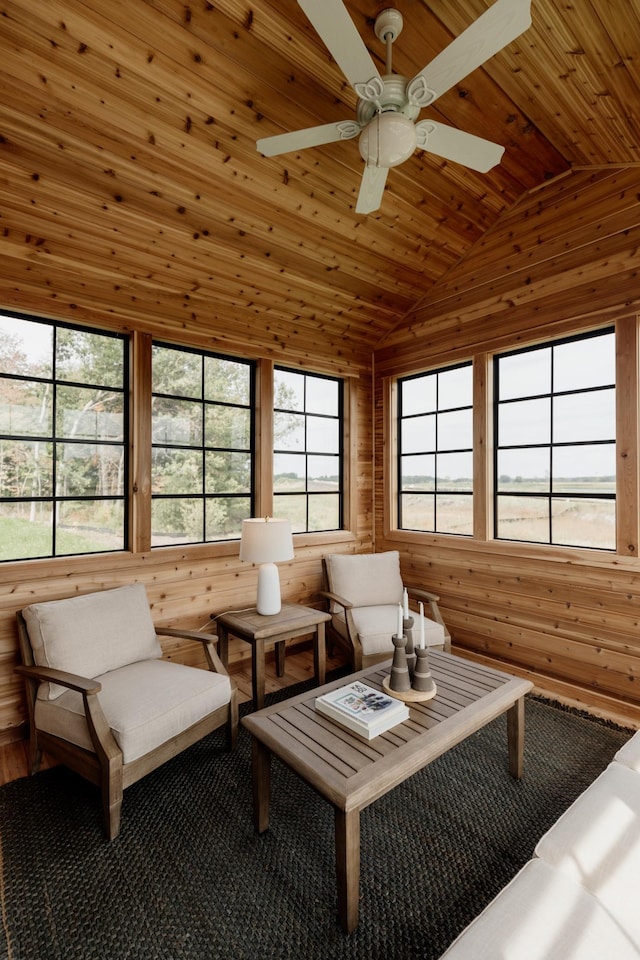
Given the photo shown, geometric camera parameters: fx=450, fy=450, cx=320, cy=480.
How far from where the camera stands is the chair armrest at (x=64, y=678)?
183 cm

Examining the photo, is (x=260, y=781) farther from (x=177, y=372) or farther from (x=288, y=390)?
(x=288, y=390)

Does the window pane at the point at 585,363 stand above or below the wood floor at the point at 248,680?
above

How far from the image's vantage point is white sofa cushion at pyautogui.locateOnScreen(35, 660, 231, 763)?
6.12 ft

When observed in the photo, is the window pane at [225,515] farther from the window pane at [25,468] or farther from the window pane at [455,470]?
the window pane at [455,470]

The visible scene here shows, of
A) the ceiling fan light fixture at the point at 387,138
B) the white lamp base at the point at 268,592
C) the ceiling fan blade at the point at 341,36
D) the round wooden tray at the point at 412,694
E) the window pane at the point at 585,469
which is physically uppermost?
the ceiling fan blade at the point at 341,36

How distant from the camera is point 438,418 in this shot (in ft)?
A: 12.9

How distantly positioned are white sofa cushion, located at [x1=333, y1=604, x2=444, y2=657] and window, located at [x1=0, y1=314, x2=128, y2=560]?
170 centimetres

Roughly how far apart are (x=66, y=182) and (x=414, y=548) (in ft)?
11.2

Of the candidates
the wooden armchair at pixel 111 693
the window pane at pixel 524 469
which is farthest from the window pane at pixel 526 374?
the wooden armchair at pixel 111 693

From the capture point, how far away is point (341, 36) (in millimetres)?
1417

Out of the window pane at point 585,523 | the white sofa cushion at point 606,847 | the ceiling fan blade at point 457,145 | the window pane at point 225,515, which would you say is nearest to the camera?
the white sofa cushion at point 606,847

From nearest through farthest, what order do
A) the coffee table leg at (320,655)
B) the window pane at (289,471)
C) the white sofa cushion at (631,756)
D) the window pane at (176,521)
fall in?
1. the white sofa cushion at (631,756)
2. the coffee table leg at (320,655)
3. the window pane at (176,521)
4. the window pane at (289,471)

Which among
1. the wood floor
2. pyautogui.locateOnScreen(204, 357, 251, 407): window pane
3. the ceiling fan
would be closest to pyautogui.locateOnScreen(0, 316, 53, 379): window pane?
pyautogui.locateOnScreen(204, 357, 251, 407): window pane

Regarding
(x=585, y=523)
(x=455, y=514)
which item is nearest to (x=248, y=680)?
(x=455, y=514)
